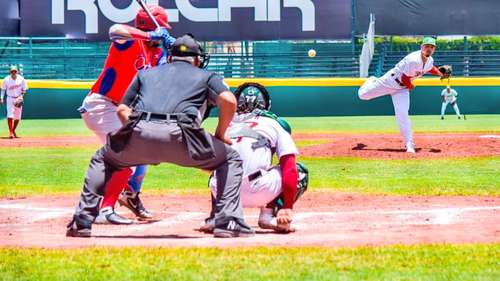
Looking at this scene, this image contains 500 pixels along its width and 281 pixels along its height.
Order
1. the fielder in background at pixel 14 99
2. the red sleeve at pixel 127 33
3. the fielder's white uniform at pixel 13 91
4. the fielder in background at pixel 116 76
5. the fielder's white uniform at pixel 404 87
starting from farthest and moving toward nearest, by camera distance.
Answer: the fielder's white uniform at pixel 13 91
the fielder in background at pixel 14 99
the fielder's white uniform at pixel 404 87
the fielder in background at pixel 116 76
the red sleeve at pixel 127 33

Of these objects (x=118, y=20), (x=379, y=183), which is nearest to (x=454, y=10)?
(x=118, y=20)

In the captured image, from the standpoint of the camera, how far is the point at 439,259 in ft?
18.8

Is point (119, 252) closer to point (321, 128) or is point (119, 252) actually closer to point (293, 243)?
point (293, 243)

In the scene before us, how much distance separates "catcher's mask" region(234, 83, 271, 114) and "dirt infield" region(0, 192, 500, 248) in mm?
905

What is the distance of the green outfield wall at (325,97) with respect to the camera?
31141 mm

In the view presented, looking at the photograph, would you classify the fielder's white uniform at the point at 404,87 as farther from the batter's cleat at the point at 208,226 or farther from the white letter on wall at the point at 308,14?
the white letter on wall at the point at 308,14

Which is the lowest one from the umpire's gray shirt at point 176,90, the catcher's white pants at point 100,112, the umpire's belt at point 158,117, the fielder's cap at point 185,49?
the catcher's white pants at point 100,112

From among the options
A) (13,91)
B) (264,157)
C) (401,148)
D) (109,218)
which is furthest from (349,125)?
(264,157)

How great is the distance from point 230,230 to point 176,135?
0.75m

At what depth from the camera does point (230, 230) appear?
6.76 m

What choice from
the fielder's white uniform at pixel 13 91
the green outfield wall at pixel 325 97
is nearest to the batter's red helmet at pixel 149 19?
the fielder's white uniform at pixel 13 91

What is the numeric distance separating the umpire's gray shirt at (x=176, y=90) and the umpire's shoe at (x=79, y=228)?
86 cm

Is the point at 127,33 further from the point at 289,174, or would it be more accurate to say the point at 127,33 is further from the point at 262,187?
the point at 289,174

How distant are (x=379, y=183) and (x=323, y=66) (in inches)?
905
